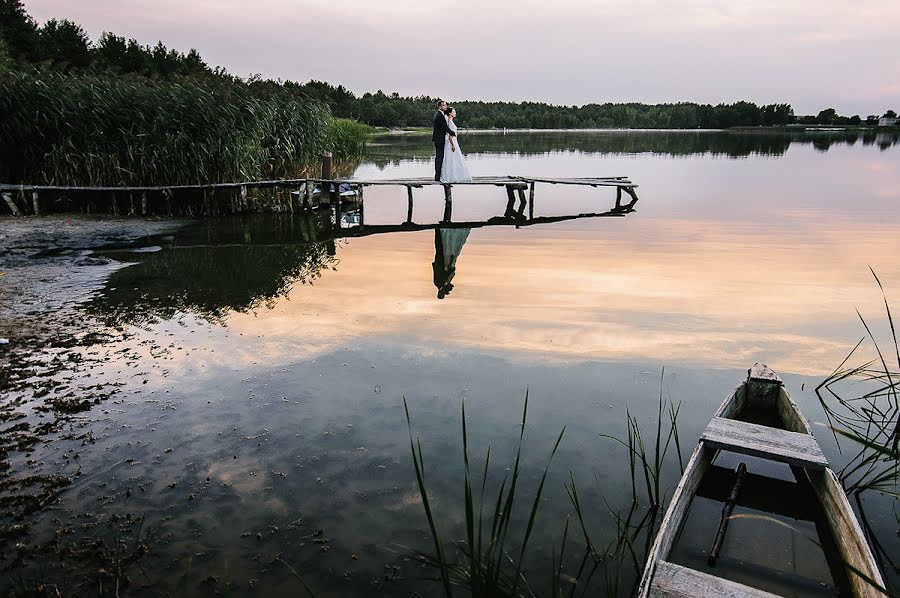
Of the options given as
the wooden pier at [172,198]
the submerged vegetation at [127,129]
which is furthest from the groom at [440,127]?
the submerged vegetation at [127,129]

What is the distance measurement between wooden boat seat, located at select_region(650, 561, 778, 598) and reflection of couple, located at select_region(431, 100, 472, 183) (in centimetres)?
1385

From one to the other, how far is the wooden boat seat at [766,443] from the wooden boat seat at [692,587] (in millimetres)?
1389

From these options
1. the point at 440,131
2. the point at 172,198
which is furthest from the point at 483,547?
the point at 172,198

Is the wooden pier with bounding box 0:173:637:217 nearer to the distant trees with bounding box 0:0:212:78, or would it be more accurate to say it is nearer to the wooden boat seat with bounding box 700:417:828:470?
the wooden boat seat with bounding box 700:417:828:470

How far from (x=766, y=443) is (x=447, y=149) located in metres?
13.5

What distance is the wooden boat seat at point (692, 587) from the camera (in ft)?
9.62

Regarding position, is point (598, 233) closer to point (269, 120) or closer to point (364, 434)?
point (269, 120)

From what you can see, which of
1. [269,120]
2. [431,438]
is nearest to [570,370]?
[431,438]

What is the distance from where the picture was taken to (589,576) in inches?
140

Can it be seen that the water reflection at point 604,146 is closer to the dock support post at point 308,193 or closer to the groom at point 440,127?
the dock support post at point 308,193

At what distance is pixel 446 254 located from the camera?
1262 centimetres

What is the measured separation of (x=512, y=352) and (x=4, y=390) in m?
4.71

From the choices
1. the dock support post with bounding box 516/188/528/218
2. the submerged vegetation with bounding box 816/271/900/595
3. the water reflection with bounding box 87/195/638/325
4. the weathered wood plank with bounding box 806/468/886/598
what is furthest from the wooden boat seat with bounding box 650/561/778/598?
the dock support post with bounding box 516/188/528/218

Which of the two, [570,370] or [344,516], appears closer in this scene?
[344,516]
